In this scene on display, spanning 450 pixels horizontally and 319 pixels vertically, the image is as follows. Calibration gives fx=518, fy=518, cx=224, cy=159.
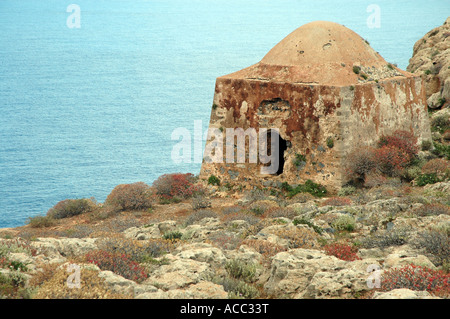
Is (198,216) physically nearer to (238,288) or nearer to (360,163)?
(360,163)

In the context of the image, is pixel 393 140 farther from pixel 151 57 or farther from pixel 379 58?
pixel 151 57

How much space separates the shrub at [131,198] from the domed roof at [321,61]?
4950 mm

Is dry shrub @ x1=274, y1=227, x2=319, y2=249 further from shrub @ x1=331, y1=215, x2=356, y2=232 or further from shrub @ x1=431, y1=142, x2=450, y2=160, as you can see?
shrub @ x1=431, y1=142, x2=450, y2=160

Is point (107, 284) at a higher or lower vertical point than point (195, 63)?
lower

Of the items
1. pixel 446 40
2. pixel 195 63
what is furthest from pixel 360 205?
pixel 195 63

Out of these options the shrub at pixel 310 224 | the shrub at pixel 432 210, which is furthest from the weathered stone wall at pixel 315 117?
the shrub at pixel 310 224

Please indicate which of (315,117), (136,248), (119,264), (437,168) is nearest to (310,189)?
(315,117)

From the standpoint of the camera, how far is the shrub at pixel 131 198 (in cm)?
1703

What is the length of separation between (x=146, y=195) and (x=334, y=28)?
846cm

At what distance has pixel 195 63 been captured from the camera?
92.5 m

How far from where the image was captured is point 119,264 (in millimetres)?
7855

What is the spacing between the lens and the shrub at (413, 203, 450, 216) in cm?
1066

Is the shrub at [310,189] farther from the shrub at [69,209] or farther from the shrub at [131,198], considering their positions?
the shrub at [69,209]

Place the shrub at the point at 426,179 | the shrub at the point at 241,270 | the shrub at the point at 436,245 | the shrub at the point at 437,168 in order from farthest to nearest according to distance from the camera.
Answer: the shrub at the point at 437,168 → the shrub at the point at 426,179 → the shrub at the point at 436,245 → the shrub at the point at 241,270
